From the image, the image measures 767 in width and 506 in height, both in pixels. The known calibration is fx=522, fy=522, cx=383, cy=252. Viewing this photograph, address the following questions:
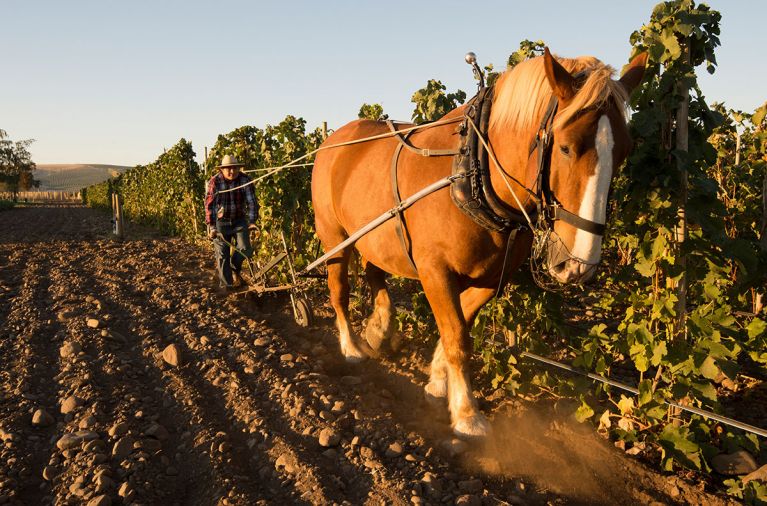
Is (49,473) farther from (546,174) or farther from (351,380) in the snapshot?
(546,174)

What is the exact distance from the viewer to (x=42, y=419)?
357 cm

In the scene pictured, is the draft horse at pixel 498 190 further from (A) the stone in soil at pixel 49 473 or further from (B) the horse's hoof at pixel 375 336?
(A) the stone in soil at pixel 49 473

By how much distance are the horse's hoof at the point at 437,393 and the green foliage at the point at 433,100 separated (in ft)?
9.23

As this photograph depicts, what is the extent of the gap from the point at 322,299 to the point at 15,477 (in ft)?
14.5

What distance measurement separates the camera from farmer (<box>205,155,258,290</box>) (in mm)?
6867

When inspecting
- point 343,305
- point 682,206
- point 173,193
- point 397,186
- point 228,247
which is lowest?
point 343,305

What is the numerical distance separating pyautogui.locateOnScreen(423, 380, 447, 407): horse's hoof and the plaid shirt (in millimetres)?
3887

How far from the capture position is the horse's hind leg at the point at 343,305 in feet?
16.0

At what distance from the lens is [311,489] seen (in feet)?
8.97

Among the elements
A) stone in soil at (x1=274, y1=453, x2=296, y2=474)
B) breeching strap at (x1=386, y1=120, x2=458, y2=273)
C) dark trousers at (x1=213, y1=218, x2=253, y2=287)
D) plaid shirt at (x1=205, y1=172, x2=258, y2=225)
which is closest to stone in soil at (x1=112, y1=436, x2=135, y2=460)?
stone in soil at (x1=274, y1=453, x2=296, y2=474)

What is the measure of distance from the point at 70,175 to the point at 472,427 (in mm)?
189133

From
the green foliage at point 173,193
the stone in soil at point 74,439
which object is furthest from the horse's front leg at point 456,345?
the green foliage at point 173,193

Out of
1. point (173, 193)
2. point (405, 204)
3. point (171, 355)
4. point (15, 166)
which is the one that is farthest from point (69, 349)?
point (15, 166)

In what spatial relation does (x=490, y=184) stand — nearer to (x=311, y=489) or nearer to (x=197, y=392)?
(x=311, y=489)
